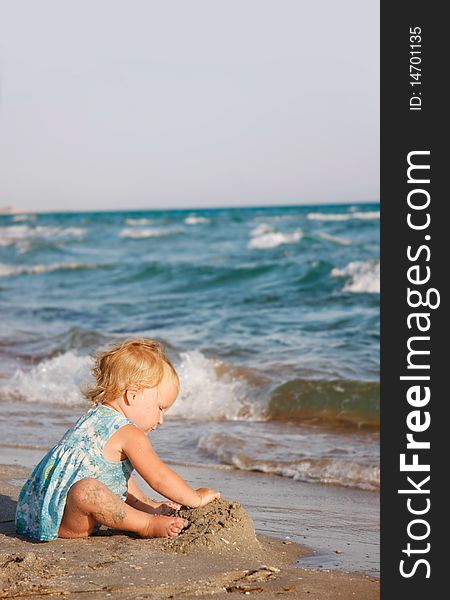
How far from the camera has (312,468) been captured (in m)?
5.83

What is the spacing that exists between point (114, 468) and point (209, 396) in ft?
13.7

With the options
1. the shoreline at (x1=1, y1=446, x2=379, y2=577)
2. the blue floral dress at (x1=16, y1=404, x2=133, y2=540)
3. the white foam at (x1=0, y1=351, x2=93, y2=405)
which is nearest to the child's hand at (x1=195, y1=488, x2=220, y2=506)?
the blue floral dress at (x1=16, y1=404, x2=133, y2=540)

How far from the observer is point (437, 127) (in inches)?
173

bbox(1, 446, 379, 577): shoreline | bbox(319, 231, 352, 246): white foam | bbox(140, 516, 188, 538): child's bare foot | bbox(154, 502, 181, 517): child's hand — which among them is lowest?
bbox(1, 446, 379, 577): shoreline

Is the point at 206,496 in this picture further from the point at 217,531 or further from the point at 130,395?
the point at 130,395

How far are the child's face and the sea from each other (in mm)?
1989

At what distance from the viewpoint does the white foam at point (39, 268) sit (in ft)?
71.8

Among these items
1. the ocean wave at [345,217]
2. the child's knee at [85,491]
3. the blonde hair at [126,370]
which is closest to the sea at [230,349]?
the blonde hair at [126,370]

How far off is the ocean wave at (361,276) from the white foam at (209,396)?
6403 mm

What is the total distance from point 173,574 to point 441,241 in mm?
2032

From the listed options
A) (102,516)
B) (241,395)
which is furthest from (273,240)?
(102,516)

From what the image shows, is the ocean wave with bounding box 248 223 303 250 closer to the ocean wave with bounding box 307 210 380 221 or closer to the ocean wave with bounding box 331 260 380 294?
the ocean wave with bounding box 331 260 380 294

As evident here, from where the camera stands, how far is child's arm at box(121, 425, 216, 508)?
367 centimetres

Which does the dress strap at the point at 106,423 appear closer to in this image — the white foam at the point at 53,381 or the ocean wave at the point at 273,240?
the white foam at the point at 53,381
